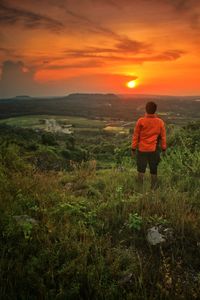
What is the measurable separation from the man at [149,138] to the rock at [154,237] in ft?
8.27

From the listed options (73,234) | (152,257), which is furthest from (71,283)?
(152,257)

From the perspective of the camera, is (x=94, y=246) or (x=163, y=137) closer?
(x=94, y=246)

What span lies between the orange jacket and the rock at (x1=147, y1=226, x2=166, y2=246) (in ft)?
9.57

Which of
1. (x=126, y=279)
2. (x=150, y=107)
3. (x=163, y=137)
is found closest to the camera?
(x=126, y=279)

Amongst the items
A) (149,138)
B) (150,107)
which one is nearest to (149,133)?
(149,138)

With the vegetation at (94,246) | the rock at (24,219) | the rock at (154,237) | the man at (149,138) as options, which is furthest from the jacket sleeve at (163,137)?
the rock at (24,219)

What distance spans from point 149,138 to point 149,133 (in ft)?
0.38

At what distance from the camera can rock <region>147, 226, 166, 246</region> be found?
4555 millimetres

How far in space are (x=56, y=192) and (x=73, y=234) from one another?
1.74 metres

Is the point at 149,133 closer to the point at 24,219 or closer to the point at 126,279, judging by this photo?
the point at 24,219

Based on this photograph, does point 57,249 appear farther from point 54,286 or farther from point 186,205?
point 186,205

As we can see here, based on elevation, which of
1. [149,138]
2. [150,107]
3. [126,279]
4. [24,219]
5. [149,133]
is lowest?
[126,279]

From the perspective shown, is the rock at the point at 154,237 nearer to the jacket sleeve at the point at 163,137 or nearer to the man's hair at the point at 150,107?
the jacket sleeve at the point at 163,137

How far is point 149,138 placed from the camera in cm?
738
